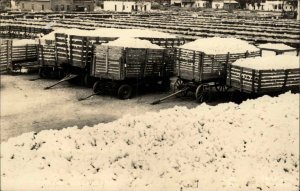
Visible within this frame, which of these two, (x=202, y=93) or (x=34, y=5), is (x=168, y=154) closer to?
(x=202, y=93)

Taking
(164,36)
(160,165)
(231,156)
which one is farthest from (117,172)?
(164,36)

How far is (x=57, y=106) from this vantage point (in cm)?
1565

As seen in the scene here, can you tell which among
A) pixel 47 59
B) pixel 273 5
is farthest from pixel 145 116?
pixel 273 5

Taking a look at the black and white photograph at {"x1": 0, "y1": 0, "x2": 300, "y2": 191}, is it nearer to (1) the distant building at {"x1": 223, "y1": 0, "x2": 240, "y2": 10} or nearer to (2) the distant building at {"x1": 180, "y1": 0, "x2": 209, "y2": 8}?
(1) the distant building at {"x1": 223, "y1": 0, "x2": 240, "y2": 10}

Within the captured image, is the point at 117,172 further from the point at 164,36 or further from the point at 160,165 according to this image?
the point at 164,36

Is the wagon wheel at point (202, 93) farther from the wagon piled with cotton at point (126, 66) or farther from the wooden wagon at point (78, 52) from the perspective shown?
the wooden wagon at point (78, 52)

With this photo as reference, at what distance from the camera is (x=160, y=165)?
936 centimetres

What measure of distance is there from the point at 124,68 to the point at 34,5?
7685cm

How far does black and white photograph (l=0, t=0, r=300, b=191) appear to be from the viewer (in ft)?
29.3

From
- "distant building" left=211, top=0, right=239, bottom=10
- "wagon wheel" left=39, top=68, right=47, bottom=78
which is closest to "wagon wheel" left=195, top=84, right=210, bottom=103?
"wagon wheel" left=39, top=68, right=47, bottom=78

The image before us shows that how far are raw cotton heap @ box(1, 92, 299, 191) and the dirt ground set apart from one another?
2.31 meters

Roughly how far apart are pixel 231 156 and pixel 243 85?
613 centimetres

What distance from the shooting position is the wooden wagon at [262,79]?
15117mm

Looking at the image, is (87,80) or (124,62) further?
(87,80)
